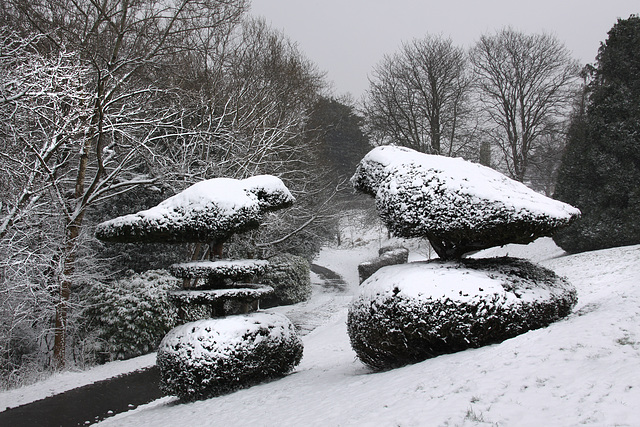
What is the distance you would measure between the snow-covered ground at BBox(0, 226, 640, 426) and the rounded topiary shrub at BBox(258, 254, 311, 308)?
9.60 m

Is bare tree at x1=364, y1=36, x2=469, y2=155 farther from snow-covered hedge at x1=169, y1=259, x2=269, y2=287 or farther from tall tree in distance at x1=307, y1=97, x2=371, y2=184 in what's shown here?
snow-covered hedge at x1=169, y1=259, x2=269, y2=287

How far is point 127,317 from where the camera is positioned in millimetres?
9789

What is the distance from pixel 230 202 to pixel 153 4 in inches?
297

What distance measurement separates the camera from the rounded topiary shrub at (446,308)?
4.43 meters

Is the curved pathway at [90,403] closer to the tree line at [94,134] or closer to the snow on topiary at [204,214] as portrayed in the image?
the tree line at [94,134]

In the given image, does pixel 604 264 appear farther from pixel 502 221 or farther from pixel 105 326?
pixel 105 326

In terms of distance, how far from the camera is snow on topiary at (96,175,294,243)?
19.2 feet

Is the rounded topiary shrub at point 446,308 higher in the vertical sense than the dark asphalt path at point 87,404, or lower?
higher

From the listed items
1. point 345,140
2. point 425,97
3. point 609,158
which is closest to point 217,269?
point 609,158

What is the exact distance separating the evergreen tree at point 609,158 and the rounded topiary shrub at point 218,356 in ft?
39.2

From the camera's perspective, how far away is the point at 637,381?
299 centimetres

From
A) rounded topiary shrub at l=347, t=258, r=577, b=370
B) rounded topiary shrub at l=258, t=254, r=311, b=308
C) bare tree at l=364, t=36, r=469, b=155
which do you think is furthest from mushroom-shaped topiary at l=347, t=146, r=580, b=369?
bare tree at l=364, t=36, r=469, b=155

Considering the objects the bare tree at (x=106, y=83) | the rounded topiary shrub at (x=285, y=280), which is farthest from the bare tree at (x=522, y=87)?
the bare tree at (x=106, y=83)

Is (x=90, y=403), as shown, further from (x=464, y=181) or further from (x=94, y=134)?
(x=464, y=181)
